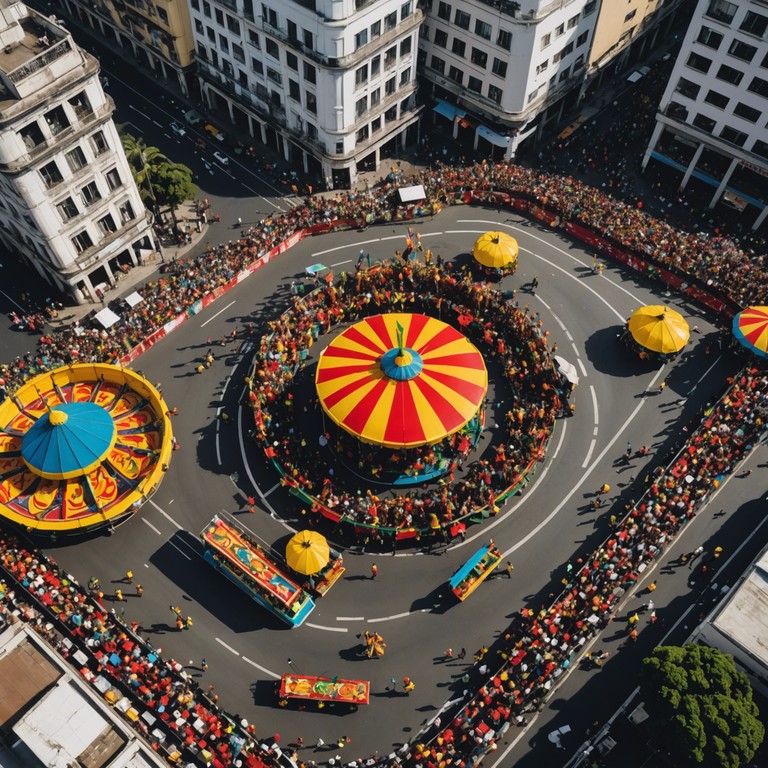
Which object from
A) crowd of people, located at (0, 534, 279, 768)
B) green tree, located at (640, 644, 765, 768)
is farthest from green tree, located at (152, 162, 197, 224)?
green tree, located at (640, 644, 765, 768)

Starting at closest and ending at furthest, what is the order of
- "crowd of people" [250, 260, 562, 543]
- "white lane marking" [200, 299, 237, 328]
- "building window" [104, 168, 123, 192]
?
"crowd of people" [250, 260, 562, 543] < "building window" [104, 168, 123, 192] < "white lane marking" [200, 299, 237, 328]

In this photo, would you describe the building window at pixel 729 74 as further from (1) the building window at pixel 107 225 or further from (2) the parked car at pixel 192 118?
(1) the building window at pixel 107 225

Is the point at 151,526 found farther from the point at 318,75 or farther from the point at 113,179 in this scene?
the point at 318,75

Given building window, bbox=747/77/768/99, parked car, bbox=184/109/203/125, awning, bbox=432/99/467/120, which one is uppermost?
building window, bbox=747/77/768/99

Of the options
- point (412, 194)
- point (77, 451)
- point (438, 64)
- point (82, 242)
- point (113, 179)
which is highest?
point (113, 179)

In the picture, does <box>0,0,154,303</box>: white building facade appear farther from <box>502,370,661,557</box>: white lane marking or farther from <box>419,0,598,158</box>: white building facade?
<box>502,370,661,557</box>: white lane marking

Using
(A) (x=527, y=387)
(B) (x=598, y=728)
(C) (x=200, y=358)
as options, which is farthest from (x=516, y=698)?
(C) (x=200, y=358)

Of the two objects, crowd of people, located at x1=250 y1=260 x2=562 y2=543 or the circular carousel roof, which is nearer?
the circular carousel roof

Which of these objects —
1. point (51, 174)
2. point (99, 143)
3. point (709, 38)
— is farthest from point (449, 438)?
point (709, 38)
